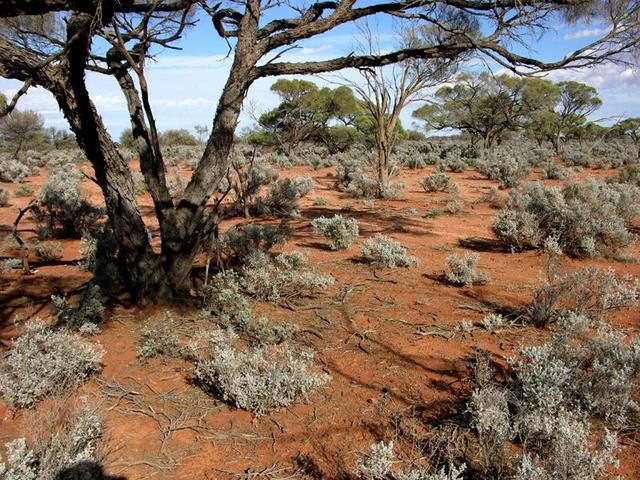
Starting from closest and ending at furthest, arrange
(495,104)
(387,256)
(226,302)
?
(226,302), (387,256), (495,104)

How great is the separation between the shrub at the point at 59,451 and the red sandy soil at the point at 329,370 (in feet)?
0.63

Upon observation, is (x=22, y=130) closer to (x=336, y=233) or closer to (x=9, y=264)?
(x=9, y=264)

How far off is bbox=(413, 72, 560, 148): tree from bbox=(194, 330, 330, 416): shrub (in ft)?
101

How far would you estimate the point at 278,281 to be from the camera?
563 centimetres

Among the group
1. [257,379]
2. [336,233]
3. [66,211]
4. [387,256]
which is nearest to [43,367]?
[257,379]

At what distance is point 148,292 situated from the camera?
→ 503 cm

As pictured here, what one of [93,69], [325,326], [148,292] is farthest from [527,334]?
[93,69]

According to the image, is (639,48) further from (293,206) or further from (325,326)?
(293,206)

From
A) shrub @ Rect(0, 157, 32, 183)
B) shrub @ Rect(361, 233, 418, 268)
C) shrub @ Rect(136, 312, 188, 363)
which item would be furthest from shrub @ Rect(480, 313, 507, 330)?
shrub @ Rect(0, 157, 32, 183)

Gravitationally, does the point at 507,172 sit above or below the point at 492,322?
above

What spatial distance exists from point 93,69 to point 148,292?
244 centimetres

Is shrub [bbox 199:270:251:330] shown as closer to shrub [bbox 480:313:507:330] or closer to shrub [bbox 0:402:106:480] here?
shrub [bbox 0:402:106:480]

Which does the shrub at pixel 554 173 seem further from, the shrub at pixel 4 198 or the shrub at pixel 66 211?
the shrub at pixel 4 198

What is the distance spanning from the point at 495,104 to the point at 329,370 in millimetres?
33189
